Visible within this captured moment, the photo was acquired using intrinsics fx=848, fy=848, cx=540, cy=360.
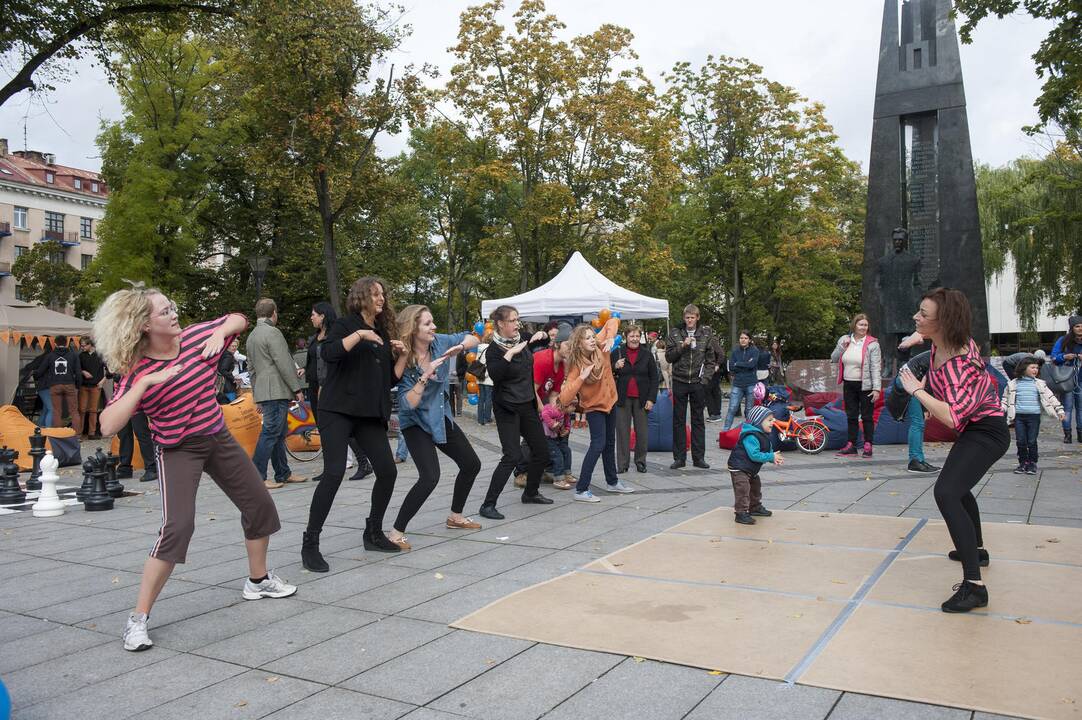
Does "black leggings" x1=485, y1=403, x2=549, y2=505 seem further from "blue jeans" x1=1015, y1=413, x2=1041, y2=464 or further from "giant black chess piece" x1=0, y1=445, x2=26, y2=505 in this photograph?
"blue jeans" x1=1015, y1=413, x2=1041, y2=464

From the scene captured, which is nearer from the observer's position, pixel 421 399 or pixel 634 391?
pixel 421 399

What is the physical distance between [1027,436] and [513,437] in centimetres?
639

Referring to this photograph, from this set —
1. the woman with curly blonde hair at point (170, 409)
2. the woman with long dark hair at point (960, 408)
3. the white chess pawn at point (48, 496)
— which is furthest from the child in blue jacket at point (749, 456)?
the white chess pawn at point (48, 496)

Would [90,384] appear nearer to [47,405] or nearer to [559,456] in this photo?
[47,405]

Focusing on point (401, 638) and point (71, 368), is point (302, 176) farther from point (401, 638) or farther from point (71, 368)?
point (401, 638)

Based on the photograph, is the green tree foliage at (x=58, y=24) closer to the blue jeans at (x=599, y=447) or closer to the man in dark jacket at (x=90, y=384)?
the man in dark jacket at (x=90, y=384)

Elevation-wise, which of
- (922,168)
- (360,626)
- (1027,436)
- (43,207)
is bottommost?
(360,626)

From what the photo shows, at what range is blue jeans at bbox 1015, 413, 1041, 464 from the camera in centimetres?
985

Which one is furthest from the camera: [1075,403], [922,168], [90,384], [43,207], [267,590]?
[43,207]

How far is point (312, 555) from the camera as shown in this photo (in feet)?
19.0

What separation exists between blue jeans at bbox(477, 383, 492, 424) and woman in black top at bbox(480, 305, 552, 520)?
33.7 feet

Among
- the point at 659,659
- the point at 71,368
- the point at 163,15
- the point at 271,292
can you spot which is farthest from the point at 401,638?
the point at 271,292

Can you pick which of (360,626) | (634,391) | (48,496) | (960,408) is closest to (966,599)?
(960,408)

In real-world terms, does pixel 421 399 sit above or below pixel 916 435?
above
